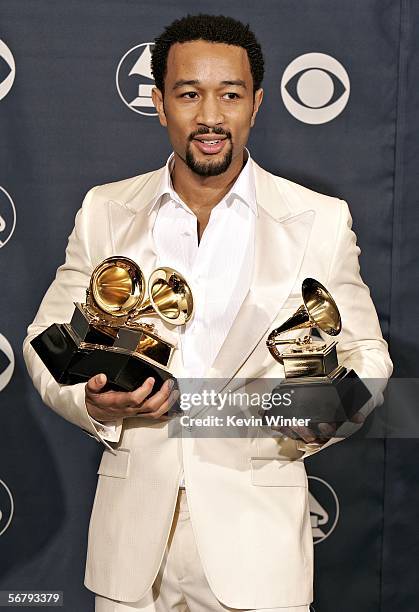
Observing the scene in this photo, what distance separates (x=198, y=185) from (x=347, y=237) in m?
0.33

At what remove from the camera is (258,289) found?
6.22ft

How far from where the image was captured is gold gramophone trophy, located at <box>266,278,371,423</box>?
174 centimetres

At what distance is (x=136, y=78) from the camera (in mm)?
2639

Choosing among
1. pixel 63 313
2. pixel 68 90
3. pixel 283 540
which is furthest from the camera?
pixel 68 90

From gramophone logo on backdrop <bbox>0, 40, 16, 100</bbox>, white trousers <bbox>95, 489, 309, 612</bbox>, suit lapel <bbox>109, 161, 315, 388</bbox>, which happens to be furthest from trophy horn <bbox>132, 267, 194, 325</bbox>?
gramophone logo on backdrop <bbox>0, 40, 16, 100</bbox>

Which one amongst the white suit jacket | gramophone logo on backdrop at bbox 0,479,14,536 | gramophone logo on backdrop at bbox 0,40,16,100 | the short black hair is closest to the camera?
the white suit jacket

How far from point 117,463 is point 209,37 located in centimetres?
88

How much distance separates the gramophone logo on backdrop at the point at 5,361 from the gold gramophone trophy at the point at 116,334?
0.93 meters

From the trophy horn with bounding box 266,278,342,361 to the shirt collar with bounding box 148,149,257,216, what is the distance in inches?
11.2

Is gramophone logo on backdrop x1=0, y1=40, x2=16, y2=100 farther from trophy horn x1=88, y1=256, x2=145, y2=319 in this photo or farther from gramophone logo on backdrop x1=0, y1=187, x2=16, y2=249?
trophy horn x1=88, y1=256, x2=145, y2=319

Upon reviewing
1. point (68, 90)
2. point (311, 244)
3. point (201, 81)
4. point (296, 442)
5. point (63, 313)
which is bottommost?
point (296, 442)

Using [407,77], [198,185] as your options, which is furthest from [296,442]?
[407,77]

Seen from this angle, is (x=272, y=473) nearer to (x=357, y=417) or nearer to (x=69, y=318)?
(x=357, y=417)

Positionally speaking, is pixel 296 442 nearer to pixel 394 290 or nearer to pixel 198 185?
pixel 198 185
